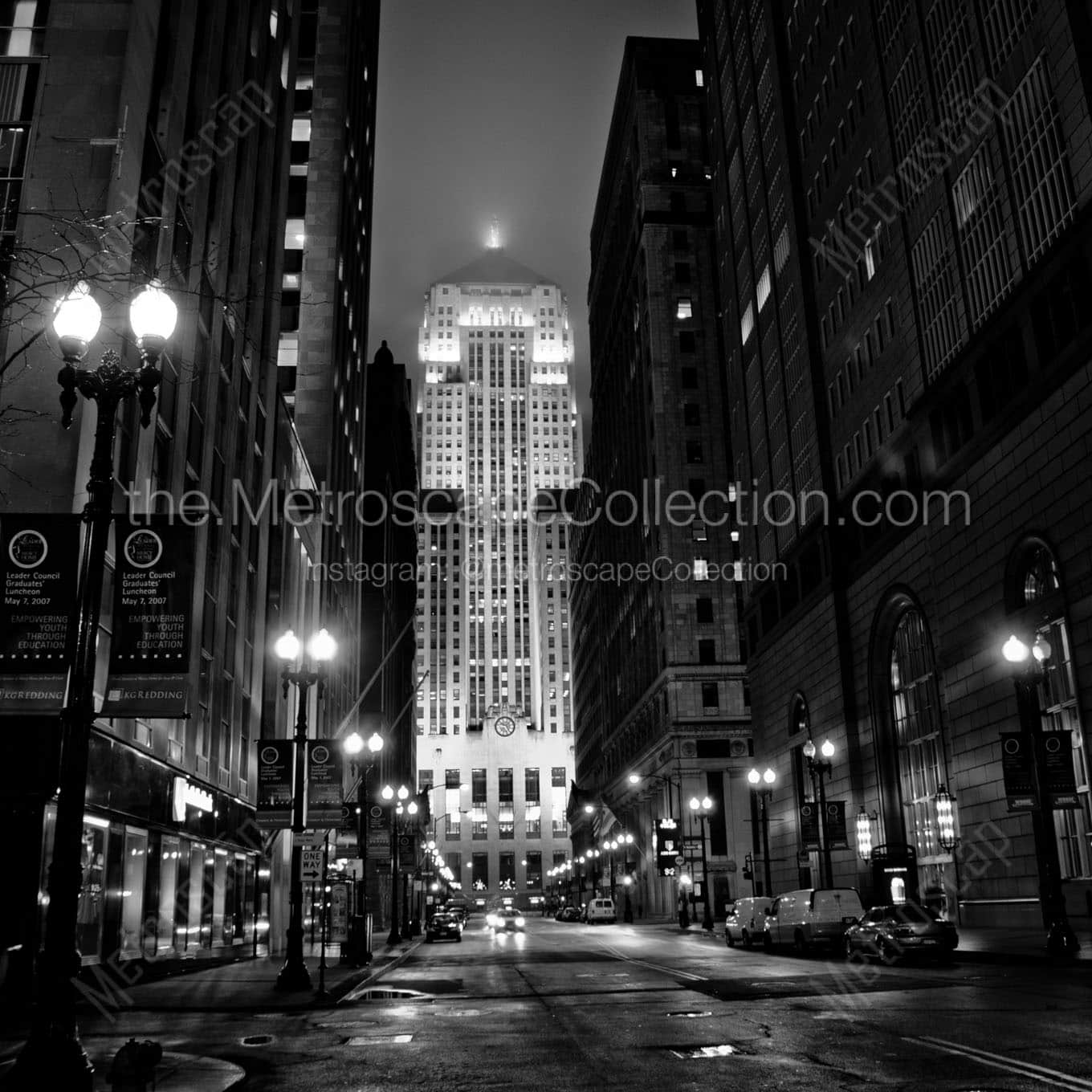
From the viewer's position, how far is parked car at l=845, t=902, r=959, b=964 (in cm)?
2670

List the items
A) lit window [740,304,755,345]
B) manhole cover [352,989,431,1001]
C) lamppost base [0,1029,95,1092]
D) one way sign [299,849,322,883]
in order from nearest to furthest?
1. lamppost base [0,1029,95,1092]
2. manhole cover [352,989,431,1001]
3. one way sign [299,849,322,883]
4. lit window [740,304,755,345]

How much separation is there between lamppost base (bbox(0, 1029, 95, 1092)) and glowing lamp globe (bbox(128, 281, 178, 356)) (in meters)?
6.85

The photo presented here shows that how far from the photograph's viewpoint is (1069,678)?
37.5 meters

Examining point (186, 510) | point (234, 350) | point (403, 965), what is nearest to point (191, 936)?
point (403, 965)

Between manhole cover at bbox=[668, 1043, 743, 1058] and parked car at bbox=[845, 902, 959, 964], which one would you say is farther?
parked car at bbox=[845, 902, 959, 964]

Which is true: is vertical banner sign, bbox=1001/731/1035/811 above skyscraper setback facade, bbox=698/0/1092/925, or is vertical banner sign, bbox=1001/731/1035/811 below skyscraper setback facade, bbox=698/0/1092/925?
below

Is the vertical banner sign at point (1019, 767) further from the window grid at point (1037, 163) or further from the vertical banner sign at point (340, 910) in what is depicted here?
the vertical banner sign at point (340, 910)

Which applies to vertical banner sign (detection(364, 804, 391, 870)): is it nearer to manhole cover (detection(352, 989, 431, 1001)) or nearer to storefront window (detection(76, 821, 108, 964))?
storefront window (detection(76, 821, 108, 964))

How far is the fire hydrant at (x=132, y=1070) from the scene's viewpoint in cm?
912

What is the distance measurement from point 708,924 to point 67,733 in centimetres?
5539

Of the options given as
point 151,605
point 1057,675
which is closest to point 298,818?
point 151,605

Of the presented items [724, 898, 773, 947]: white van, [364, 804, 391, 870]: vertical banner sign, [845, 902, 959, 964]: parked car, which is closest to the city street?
[845, 902, 959, 964]: parked car

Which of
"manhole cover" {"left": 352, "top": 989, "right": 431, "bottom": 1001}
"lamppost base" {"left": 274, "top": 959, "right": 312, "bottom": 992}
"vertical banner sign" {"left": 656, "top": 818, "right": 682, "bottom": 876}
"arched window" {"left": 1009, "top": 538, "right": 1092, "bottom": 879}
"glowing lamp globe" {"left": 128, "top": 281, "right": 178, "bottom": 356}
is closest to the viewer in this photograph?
"glowing lamp globe" {"left": 128, "top": 281, "right": 178, "bottom": 356}
